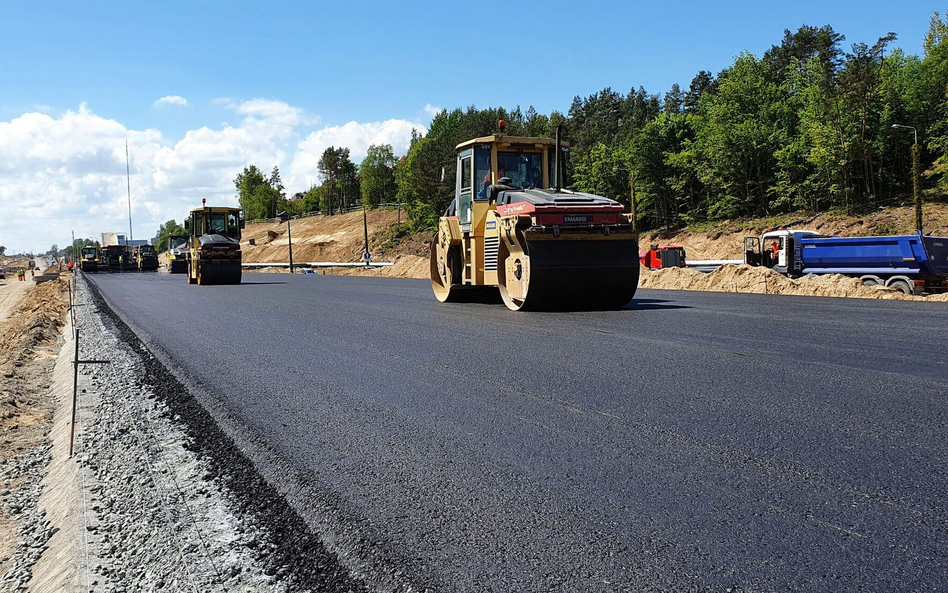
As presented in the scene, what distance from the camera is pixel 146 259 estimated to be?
2488 inches

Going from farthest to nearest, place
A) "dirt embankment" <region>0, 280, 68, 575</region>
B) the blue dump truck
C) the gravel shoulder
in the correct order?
the blue dump truck → "dirt embankment" <region>0, 280, 68, 575</region> → the gravel shoulder

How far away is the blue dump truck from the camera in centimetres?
1733

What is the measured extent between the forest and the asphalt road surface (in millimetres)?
27656

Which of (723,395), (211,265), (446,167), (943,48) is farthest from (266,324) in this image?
(943,48)

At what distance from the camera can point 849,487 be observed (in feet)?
11.4

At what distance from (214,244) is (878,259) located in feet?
74.7

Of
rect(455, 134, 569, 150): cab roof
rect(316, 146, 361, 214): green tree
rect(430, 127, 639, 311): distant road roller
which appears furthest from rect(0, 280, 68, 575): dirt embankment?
rect(316, 146, 361, 214): green tree

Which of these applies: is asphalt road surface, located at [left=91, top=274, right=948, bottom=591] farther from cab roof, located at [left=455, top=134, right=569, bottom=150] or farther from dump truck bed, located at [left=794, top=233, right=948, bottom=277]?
dump truck bed, located at [left=794, top=233, right=948, bottom=277]

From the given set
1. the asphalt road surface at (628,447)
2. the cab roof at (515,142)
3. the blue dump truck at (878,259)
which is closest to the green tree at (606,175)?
the blue dump truck at (878,259)

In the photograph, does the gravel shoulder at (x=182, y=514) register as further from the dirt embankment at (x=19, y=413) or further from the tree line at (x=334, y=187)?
the tree line at (x=334, y=187)

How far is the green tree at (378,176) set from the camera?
104 meters

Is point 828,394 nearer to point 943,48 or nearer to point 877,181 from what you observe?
point 877,181

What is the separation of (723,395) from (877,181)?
178 ft

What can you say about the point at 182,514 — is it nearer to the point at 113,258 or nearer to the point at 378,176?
the point at 113,258
